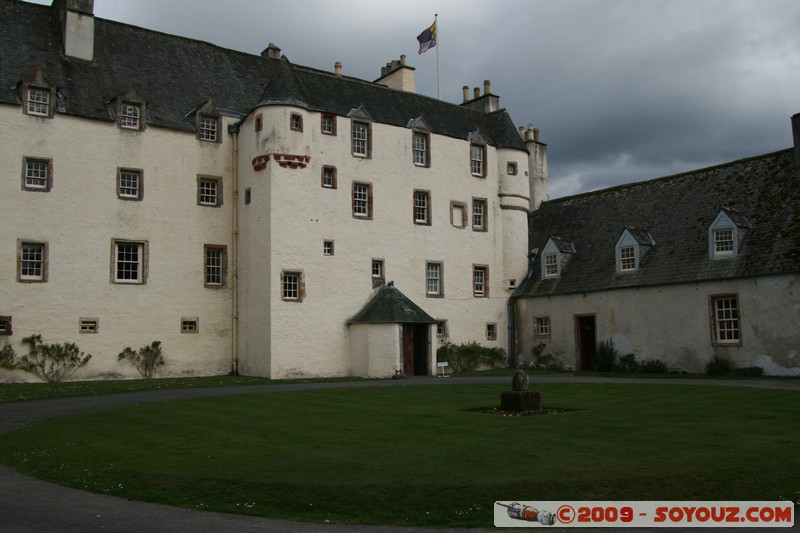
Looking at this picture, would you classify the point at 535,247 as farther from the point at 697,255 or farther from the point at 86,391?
the point at 86,391

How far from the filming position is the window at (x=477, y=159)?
135 feet

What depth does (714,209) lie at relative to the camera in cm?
3344

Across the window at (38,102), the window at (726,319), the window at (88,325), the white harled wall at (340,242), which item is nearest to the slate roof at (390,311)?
the white harled wall at (340,242)

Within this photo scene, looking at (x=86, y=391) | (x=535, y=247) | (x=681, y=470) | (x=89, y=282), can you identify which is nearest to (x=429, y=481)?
(x=681, y=470)

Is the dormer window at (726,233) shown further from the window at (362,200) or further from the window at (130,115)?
the window at (130,115)

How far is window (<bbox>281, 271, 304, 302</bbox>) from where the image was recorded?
3319 cm

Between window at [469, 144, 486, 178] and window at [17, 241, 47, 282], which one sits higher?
window at [469, 144, 486, 178]

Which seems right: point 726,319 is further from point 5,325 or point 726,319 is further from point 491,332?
point 5,325

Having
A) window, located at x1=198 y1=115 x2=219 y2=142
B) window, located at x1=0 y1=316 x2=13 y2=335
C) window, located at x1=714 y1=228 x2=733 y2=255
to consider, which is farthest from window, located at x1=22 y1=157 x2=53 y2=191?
window, located at x1=714 y1=228 x2=733 y2=255

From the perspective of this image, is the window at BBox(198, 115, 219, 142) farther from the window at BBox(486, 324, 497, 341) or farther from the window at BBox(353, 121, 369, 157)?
the window at BBox(486, 324, 497, 341)

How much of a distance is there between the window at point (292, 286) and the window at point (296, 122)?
6.50 meters

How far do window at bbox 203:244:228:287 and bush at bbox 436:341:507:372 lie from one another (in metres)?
11.0

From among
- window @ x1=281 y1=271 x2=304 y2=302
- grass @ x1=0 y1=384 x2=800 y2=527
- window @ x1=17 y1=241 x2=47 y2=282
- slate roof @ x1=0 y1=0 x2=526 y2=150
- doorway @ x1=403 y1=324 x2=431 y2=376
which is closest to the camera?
grass @ x1=0 y1=384 x2=800 y2=527

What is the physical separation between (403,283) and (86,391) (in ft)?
55.6
